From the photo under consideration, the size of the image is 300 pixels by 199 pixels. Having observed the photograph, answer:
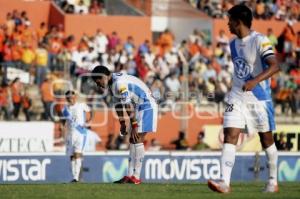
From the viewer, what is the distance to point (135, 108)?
17.8 meters

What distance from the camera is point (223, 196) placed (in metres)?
13.5

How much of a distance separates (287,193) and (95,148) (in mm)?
17042

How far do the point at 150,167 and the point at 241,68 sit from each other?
13.4m

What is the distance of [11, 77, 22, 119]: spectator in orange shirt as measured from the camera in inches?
1186

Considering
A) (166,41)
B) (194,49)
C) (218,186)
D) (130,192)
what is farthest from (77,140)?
(166,41)

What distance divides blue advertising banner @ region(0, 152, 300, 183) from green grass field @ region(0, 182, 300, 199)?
10640mm

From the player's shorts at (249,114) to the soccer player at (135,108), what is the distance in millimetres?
3260

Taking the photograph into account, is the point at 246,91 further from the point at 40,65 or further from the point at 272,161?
the point at 40,65

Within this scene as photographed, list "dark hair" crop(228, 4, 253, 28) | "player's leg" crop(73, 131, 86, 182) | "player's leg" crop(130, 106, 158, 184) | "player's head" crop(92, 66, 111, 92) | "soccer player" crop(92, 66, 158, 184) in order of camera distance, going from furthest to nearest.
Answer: "player's leg" crop(73, 131, 86, 182) → "player's leg" crop(130, 106, 158, 184) → "soccer player" crop(92, 66, 158, 184) → "player's head" crop(92, 66, 111, 92) → "dark hair" crop(228, 4, 253, 28)

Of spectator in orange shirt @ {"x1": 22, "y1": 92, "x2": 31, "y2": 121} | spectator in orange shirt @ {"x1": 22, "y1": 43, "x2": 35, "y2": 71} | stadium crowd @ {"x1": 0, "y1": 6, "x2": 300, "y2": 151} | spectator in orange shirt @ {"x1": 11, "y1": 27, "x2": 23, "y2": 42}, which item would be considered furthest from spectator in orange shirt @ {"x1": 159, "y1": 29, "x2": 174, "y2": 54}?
spectator in orange shirt @ {"x1": 22, "y1": 92, "x2": 31, "y2": 121}

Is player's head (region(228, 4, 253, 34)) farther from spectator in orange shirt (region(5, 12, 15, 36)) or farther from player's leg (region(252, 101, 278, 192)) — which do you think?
spectator in orange shirt (region(5, 12, 15, 36))

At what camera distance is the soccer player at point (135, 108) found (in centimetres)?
1705

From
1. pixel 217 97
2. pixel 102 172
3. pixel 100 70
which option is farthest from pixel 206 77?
pixel 100 70

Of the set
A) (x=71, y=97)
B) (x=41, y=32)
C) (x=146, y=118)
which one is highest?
(x=41, y=32)
